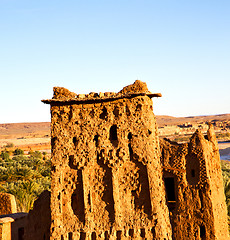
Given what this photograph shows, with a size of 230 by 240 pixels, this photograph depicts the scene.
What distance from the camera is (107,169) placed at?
966 cm

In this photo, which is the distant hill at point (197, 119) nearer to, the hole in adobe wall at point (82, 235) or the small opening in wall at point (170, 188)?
the small opening in wall at point (170, 188)

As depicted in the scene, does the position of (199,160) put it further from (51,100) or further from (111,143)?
(51,100)

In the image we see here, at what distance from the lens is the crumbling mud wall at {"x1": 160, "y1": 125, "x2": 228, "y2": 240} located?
12.3 metres

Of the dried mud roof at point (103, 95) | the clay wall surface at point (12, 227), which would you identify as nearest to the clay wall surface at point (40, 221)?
the clay wall surface at point (12, 227)

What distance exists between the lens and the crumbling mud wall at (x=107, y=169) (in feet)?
30.7

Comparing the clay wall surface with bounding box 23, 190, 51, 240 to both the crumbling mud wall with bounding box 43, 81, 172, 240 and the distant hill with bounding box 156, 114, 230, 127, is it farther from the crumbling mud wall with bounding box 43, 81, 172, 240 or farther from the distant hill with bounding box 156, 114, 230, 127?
the distant hill with bounding box 156, 114, 230, 127

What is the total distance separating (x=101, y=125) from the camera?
9.79m

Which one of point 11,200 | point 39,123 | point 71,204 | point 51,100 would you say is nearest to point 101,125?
point 51,100

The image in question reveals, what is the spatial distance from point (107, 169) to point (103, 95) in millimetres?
1909

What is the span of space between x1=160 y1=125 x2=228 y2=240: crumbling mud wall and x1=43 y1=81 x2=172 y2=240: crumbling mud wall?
9.35 ft

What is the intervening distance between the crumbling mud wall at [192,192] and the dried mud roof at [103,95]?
336cm

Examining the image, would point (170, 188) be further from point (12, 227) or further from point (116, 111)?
point (12, 227)

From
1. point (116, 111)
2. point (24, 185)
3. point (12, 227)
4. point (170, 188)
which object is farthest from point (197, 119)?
point (116, 111)

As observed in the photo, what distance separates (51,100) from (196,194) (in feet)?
18.7
